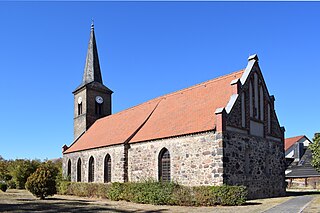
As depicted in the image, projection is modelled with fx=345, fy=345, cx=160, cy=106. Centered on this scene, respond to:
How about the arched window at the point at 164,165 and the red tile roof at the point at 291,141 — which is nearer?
the arched window at the point at 164,165

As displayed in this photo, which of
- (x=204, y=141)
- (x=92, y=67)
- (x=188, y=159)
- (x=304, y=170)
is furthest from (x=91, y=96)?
(x=304, y=170)

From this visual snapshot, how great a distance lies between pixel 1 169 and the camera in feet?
177

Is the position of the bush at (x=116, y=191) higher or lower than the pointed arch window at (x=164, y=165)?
lower

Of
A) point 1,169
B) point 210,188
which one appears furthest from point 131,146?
point 1,169

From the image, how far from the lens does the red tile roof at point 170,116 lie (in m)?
23.5

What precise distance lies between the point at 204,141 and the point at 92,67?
24.8 meters

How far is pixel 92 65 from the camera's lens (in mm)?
42625

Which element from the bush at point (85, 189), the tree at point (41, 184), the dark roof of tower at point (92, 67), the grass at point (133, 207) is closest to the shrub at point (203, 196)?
the grass at point (133, 207)

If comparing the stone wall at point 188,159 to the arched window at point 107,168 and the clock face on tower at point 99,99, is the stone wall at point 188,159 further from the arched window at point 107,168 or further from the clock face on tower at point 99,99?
the clock face on tower at point 99,99

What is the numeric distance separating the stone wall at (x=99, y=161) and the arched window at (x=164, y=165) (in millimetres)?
4234

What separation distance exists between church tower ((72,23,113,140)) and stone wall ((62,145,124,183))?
4922 millimetres

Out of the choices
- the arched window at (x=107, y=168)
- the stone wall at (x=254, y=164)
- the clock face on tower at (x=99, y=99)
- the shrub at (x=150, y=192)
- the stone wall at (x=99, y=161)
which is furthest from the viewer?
the clock face on tower at (x=99, y=99)

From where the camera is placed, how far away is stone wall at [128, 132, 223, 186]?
20859 mm

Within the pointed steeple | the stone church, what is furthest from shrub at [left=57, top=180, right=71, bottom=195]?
the pointed steeple
